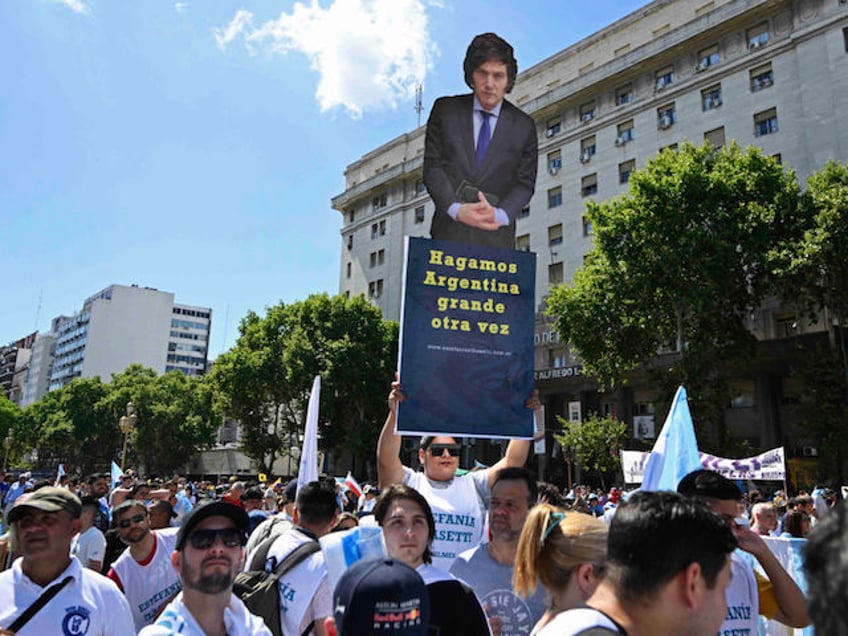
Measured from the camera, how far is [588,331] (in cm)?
2639

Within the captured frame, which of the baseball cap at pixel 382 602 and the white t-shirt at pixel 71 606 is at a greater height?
the baseball cap at pixel 382 602

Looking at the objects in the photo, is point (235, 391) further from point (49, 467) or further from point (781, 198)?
point (49, 467)

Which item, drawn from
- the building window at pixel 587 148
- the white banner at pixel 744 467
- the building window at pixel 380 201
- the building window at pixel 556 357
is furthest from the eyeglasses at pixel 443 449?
the building window at pixel 380 201

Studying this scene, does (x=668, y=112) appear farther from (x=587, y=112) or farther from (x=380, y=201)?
(x=380, y=201)

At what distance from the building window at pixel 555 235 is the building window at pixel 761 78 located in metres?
12.4

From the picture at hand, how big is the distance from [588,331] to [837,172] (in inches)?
416

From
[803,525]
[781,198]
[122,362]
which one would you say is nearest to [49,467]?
[122,362]

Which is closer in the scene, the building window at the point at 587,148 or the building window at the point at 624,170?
the building window at the point at 624,170

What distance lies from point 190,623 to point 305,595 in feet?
3.33

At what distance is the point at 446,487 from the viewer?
4930 mm

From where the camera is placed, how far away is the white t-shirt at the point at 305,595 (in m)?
3.49

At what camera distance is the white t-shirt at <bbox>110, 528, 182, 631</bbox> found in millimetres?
4422

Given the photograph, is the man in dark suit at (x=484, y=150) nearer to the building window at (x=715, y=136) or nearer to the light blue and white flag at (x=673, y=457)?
the light blue and white flag at (x=673, y=457)

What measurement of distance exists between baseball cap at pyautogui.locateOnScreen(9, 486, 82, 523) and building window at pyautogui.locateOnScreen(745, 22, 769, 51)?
36921mm
